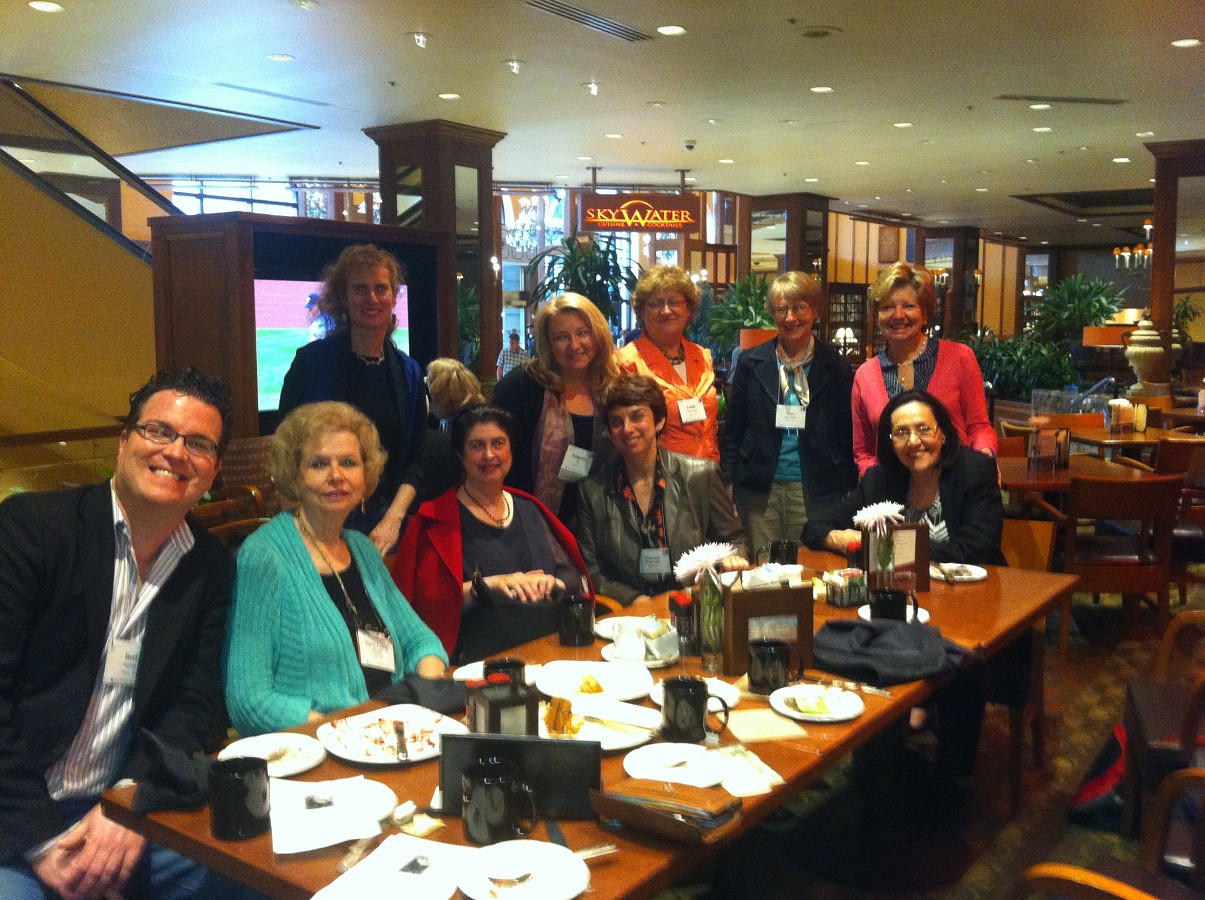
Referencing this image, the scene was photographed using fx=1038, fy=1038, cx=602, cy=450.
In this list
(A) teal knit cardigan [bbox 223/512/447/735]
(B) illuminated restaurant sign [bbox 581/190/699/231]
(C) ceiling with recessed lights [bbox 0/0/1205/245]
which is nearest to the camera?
(A) teal knit cardigan [bbox 223/512/447/735]

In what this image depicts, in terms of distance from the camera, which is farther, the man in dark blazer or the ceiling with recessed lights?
the ceiling with recessed lights

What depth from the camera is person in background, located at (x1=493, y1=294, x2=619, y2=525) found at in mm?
3373

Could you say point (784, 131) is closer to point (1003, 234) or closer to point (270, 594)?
point (270, 594)

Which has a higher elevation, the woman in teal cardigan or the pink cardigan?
the pink cardigan

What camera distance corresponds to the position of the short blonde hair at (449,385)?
163 inches

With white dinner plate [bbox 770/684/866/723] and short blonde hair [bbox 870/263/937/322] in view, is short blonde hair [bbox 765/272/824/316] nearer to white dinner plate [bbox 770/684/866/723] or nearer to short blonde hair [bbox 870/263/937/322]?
short blonde hair [bbox 870/263/937/322]

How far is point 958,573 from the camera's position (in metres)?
3.10

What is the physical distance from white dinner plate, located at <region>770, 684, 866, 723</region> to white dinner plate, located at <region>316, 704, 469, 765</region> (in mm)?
627

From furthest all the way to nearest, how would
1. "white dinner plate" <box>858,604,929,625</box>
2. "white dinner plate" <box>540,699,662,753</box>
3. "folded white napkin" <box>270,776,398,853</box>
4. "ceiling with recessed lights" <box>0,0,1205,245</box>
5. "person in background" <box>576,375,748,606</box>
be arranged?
"ceiling with recessed lights" <box>0,0,1205,245</box>, "person in background" <box>576,375,748,606</box>, "white dinner plate" <box>858,604,929,625</box>, "white dinner plate" <box>540,699,662,753</box>, "folded white napkin" <box>270,776,398,853</box>

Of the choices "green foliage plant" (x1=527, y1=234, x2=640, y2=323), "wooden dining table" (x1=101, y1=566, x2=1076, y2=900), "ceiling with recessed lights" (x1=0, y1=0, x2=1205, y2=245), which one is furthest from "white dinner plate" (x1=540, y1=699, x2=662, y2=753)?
"green foliage plant" (x1=527, y1=234, x2=640, y2=323)

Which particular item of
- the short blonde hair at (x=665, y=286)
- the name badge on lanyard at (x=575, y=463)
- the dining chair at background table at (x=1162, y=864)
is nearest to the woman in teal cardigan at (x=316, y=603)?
the name badge on lanyard at (x=575, y=463)

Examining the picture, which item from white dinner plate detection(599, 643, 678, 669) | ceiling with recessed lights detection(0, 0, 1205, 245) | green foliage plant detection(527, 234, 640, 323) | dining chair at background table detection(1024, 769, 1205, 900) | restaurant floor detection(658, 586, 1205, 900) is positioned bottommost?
restaurant floor detection(658, 586, 1205, 900)

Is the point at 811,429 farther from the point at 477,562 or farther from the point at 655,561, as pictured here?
the point at 477,562

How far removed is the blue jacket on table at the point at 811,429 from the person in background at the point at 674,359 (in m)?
0.17
